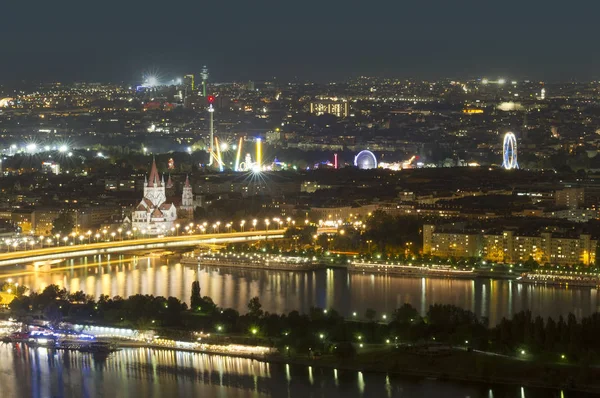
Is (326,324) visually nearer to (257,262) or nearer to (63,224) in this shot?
(257,262)

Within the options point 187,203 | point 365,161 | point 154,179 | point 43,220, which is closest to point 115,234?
point 43,220

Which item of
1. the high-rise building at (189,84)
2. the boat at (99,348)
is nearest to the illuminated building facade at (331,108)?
the high-rise building at (189,84)

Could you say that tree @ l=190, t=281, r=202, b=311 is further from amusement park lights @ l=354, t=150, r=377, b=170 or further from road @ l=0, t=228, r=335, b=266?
amusement park lights @ l=354, t=150, r=377, b=170

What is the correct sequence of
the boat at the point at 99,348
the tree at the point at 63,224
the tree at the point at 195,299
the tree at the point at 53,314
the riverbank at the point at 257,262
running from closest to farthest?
the boat at the point at 99,348, the tree at the point at 53,314, the tree at the point at 195,299, the riverbank at the point at 257,262, the tree at the point at 63,224

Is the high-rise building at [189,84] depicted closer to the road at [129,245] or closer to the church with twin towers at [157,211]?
the church with twin towers at [157,211]

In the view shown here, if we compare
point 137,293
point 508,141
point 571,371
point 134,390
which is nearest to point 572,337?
point 571,371

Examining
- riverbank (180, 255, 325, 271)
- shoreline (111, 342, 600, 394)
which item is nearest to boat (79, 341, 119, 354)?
shoreline (111, 342, 600, 394)
